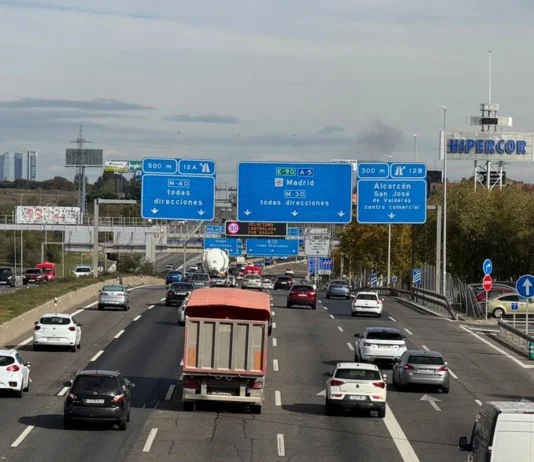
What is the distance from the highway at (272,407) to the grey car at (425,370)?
1.62ft

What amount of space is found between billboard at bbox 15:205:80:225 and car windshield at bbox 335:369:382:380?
9435cm

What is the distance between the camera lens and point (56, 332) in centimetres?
4422

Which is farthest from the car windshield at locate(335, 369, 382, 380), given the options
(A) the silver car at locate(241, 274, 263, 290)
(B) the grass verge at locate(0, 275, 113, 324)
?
(A) the silver car at locate(241, 274, 263, 290)

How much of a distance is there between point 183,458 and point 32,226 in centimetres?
10380

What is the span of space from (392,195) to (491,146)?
4909cm

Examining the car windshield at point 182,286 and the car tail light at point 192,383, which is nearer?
the car tail light at point 192,383

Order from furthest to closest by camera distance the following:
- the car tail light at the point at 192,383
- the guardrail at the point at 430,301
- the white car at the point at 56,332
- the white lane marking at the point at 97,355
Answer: the guardrail at the point at 430,301, the white car at the point at 56,332, the white lane marking at the point at 97,355, the car tail light at the point at 192,383

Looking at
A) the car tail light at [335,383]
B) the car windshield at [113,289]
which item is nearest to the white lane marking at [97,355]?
the car tail light at [335,383]

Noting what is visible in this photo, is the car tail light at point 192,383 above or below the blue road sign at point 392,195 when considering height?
below

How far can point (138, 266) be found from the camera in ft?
388

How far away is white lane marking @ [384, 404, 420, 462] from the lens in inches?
976

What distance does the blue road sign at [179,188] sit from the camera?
190 ft

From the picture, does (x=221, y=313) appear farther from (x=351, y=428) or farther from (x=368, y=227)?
(x=368, y=227)

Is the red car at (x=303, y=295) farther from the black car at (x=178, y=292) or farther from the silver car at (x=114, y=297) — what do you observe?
the silver car at (x=114, y=297)
